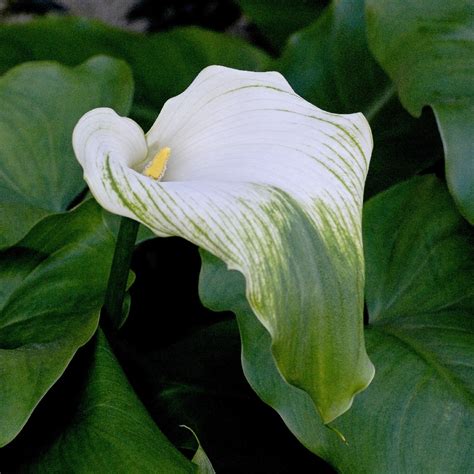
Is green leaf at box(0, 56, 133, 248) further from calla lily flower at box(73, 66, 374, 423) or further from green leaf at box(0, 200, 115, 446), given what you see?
calla lily flower at box(73, 66, 374, 423)

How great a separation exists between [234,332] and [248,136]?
266 millimetres

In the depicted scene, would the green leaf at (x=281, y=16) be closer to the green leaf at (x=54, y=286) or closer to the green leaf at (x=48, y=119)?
the green leaf at (x=48, y=119)

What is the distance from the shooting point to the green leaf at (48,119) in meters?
0.79

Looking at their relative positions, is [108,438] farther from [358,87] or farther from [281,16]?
[281,16]

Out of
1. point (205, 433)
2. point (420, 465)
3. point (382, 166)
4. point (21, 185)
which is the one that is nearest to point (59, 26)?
point (21, 185)

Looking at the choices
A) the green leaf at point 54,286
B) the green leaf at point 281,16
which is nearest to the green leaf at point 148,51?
the green leaf at point 281,16

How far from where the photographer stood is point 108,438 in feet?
1.72

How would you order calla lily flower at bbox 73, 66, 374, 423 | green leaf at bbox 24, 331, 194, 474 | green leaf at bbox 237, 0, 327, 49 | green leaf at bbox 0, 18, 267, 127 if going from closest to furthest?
calla lily flower at bbox 73, 66, 374, 423 < green leaf at bbox 24, 331, 194, 474 < green leaf at bbox 0, 18, 267, 127 < green leaf at bbox 237, 0, 327, 49

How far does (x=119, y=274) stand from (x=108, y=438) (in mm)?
120

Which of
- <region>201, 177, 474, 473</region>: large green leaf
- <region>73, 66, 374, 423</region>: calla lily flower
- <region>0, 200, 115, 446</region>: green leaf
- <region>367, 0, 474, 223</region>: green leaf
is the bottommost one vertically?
<region>201, 177, 474, 473</region>: large green leaf

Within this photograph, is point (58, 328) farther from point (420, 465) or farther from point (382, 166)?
point (382, 166)

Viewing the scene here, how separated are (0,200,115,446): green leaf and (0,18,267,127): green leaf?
32 centimetres

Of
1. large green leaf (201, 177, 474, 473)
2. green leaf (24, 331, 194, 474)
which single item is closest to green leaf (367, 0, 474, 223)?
large green leaf (201, 177, 474, 473)

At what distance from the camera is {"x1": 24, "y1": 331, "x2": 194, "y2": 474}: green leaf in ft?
1.67
